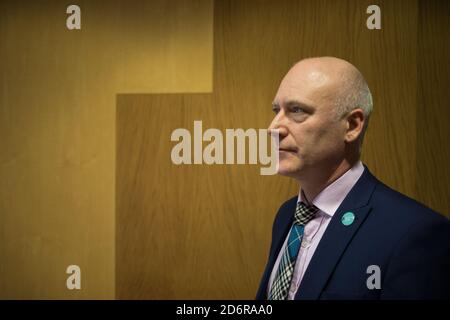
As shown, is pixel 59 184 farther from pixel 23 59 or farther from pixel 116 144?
pixel 23 59

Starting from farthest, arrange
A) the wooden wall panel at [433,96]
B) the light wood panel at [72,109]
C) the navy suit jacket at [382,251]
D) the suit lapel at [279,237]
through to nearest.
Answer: the light wood panel at [72,109], the wooden wall panel at [433,96], the suit lapel at [279,237], the navy suit jacket at [382,251]

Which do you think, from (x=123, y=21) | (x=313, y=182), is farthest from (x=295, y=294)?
(x=123, y=21)

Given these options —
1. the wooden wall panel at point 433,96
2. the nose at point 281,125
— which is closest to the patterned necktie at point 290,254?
the nose at point 281,125

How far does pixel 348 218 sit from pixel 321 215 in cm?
9

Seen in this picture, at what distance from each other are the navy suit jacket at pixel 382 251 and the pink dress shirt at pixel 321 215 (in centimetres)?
3

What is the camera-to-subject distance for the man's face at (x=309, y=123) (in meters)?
1.03

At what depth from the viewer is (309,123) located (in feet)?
3.45

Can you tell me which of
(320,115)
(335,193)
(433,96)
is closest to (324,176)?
(335,193)

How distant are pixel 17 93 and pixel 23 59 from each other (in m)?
0.13

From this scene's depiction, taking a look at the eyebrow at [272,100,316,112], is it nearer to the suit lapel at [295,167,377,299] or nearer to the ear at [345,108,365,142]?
the ear at [345,108,365,142]

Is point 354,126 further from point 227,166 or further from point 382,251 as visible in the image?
point 227,166

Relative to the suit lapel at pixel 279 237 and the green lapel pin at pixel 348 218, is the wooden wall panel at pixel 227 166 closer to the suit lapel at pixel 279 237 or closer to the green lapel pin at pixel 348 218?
the suit lapel at pixel 279 237

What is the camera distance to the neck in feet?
3.55
